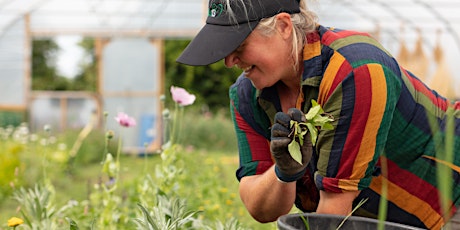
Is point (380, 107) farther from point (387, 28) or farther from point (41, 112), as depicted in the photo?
point (387, 28)

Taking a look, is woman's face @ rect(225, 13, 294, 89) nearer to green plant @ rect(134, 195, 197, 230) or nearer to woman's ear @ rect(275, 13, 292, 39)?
woman's ear @ rect(275, 13, 292, 39)

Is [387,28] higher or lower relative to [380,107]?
lower

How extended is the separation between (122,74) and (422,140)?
350 inches

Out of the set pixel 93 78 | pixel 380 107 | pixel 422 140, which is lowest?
pixel 93 78

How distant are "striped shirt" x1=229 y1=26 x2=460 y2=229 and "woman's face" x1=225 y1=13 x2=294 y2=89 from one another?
0.18ft

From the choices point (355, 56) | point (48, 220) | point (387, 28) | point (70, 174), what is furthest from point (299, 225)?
point (387, 28)

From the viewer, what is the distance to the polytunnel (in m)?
10.2

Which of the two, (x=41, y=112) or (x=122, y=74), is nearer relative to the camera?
(x=122, y=74)

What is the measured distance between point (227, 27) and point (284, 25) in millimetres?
138

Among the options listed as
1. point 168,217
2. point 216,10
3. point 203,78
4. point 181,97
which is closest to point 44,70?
point 203,78

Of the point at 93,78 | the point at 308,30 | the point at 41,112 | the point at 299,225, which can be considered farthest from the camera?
the point at 93,78

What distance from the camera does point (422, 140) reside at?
5.54 feet

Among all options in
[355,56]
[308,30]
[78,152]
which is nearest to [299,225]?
[355,56]

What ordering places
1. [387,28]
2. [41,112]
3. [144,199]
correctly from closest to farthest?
[144,199] < [41,112] < [387,28]
